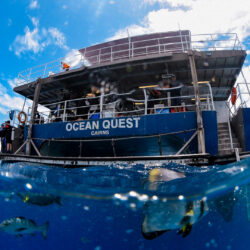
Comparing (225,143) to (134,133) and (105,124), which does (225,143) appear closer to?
(134,133)

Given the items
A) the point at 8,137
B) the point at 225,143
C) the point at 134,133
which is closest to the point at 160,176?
the point at 134,133

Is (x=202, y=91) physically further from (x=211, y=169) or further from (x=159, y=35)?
(x=211, y=169)

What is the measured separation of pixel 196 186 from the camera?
333cm

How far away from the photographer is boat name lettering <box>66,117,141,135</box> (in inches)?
241

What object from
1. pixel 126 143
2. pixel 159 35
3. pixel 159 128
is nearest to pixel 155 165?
pixel 159 128

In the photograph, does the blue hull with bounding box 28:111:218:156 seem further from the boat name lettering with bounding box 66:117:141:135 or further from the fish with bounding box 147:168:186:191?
the fish with bounding box 147:168:186:191

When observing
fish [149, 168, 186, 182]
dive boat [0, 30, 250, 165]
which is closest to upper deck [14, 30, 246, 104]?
dive boat [0, 30, 250, 165]

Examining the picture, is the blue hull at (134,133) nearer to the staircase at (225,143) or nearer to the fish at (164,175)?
the staircase at (225,143)

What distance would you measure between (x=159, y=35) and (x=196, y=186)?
31.8 ft

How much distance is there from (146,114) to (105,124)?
157 centimetres

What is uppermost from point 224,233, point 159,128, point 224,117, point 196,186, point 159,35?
point 159,35

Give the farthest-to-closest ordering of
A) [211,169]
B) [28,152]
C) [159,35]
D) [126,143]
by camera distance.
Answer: [159,35] < [28,152] < [126,143] < [211,169]

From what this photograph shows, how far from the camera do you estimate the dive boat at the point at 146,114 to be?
559 cm

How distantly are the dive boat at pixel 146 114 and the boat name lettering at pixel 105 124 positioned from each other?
36 mm
